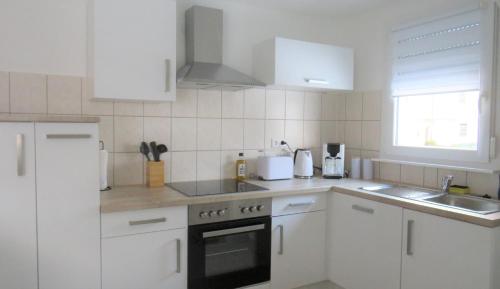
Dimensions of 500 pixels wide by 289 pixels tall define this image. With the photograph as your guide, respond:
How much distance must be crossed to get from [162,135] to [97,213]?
84 centimetres

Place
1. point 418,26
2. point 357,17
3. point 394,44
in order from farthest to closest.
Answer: point 357,17
point 394,44
point 418,26

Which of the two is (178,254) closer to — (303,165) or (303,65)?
(303,165)

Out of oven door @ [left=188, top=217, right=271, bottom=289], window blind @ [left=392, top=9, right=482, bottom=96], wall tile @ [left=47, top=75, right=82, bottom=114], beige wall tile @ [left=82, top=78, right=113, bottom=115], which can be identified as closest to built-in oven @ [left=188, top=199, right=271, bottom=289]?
oven door @ [left=188, top=217, right=271, bottom=289]

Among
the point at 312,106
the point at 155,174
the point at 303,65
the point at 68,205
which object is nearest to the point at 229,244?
the point at 155,174

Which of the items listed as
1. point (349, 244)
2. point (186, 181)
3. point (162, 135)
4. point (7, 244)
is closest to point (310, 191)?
point (349, 244)

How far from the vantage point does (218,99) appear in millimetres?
2850

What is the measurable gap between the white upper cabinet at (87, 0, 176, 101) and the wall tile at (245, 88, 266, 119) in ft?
2.63

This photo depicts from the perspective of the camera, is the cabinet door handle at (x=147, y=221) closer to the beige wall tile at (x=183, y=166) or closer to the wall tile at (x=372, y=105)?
the beige wall tile at (x=183, y=166)

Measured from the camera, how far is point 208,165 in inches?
111

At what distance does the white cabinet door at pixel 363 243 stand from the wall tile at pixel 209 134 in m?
0.96

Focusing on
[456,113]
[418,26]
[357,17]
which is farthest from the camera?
[357,17]

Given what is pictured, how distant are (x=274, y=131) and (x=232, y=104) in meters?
0.45

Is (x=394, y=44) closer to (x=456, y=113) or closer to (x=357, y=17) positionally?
(x=357, y=17)

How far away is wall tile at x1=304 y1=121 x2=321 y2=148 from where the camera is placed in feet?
10.8
